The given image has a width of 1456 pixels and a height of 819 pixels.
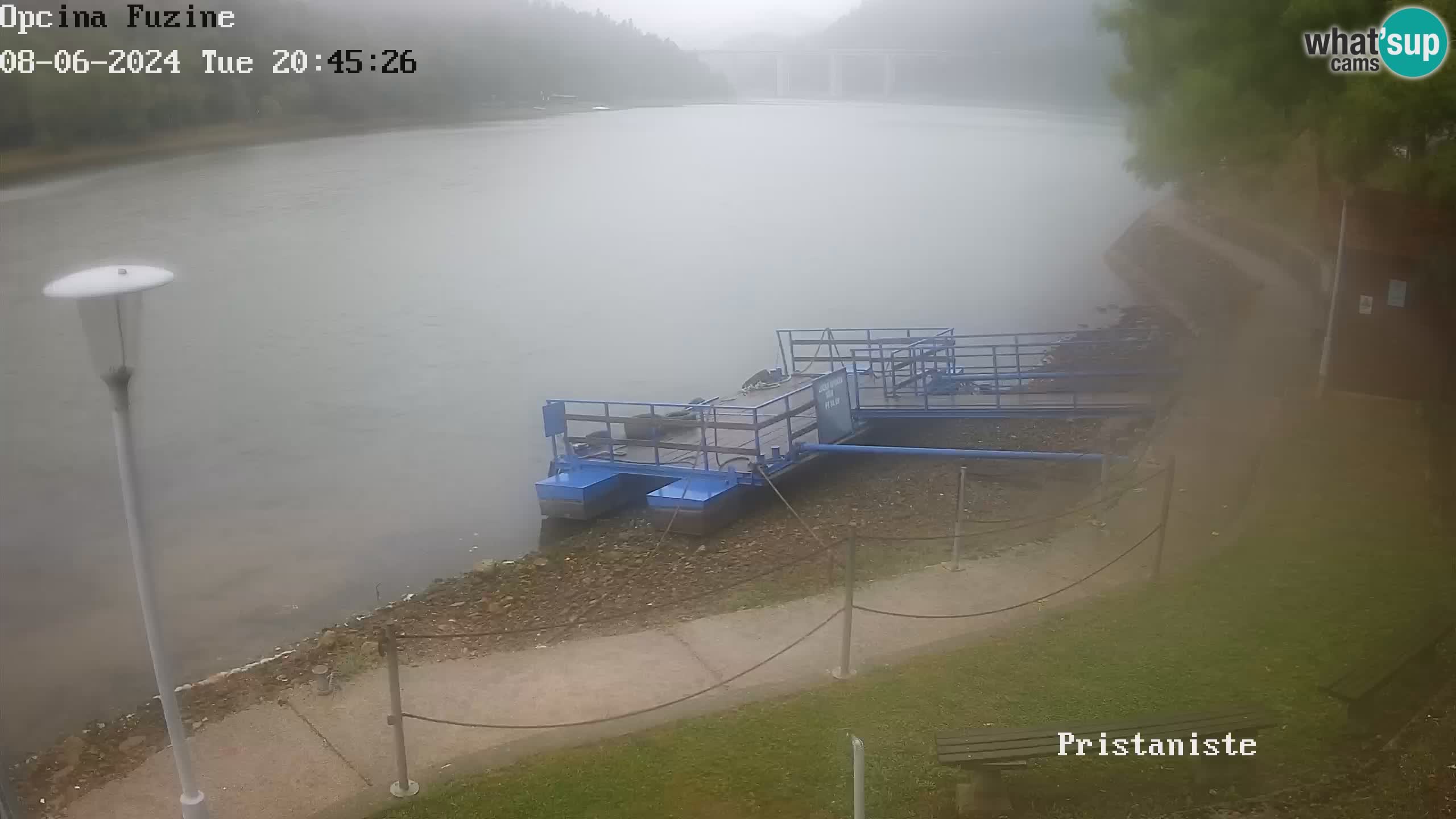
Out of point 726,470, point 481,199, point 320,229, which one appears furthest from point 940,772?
point 481,199

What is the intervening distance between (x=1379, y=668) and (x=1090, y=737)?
1.63 meters

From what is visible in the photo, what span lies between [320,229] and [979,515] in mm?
43696

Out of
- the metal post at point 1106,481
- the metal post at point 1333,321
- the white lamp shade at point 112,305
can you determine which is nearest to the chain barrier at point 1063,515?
the metal post at point 1106,481

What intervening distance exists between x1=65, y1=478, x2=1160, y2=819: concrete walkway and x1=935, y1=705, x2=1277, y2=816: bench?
1.56 m

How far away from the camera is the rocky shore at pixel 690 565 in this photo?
838 centimetres

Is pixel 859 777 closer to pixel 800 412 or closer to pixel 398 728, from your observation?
pixel 398 728

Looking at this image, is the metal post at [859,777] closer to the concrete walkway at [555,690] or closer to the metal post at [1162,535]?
the concrete walkway at [555,690]

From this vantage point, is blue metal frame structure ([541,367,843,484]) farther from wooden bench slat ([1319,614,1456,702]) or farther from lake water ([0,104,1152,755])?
wooden bench slat ([1319,614,1456,702])

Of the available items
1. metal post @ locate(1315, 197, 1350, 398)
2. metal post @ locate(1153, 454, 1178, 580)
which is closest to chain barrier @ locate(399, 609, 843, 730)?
metal post @ locate(1153, 454, 1178, 580)

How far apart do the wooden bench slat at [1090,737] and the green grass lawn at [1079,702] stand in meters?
0.13

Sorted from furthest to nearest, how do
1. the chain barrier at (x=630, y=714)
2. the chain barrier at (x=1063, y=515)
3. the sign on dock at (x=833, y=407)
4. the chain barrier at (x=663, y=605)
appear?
the sign on dock at (x=833, y=407) < the chain barrier at (x=663, y=605) < the chain barrier at (x=1063, y=515) < the chain barrier at (x=630, y=714)

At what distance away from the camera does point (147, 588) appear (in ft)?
17.2

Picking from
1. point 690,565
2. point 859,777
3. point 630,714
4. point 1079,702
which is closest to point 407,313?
point 690,565

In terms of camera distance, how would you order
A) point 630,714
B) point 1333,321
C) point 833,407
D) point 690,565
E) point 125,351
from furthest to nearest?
→ 1. point 833,407
2. point 1333,321
3. point 690,565
4. point 630,714
5. point 125,351
